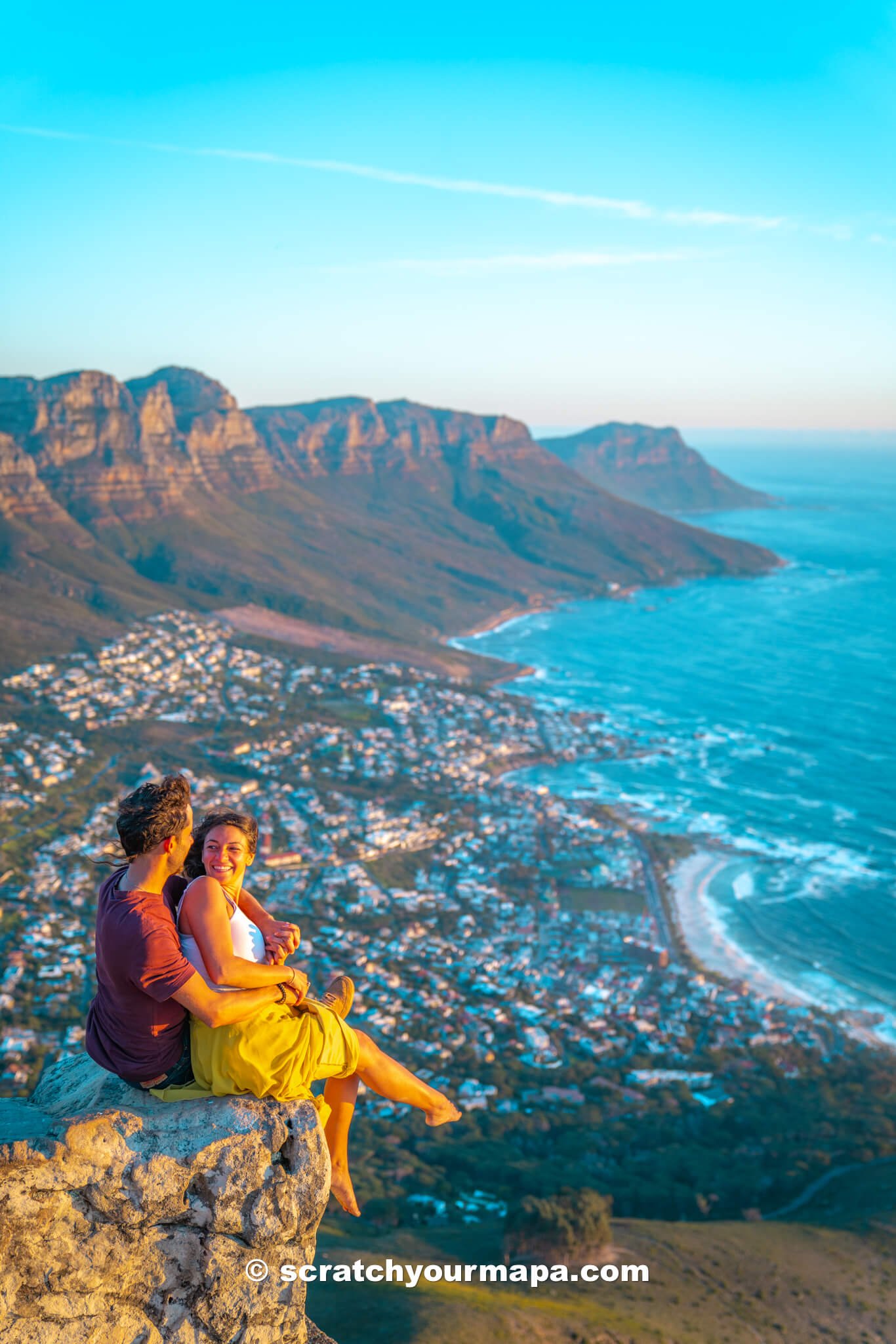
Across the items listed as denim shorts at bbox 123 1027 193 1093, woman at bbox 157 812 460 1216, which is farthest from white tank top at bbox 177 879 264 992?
denim shorts at bbox 123 1027 193 1093

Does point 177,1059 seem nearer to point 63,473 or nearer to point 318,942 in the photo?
point 318,942

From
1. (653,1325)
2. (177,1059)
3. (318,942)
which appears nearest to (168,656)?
(318,942)

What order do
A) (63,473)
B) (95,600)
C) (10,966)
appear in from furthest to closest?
(63,473) < (95,600) < (10,966)

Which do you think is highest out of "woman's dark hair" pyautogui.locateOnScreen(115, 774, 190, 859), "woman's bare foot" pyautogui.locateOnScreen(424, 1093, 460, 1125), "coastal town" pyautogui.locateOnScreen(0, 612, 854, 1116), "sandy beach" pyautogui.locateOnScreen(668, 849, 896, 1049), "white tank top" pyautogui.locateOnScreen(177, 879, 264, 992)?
"woman's dark hair" pyautogui.locateOnScreen(115, 774, 190, 859)

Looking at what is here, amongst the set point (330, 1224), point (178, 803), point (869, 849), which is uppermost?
point (178, 803)

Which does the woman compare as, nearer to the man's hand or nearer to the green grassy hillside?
the man's hand

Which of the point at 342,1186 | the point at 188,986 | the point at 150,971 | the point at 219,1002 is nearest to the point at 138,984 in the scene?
the point at 150,971
